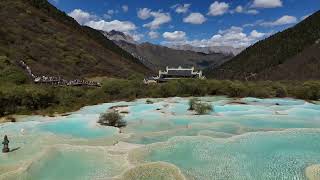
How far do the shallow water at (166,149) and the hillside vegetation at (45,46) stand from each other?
63716 mm

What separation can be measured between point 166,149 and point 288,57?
490ft

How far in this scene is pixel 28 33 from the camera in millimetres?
117750

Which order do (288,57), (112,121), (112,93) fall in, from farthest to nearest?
(288,57), (112,93), (112,121)

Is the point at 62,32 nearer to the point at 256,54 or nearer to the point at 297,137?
the point at 256,54

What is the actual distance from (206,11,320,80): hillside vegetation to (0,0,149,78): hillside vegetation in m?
59.5

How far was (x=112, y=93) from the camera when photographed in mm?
69438

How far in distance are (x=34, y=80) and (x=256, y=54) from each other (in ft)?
465

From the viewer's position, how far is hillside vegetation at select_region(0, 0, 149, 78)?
331 feet

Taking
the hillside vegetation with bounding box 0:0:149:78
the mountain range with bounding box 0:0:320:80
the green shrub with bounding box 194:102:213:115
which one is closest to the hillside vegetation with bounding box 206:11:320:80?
the mountain range with bounding box 0:0:320:80

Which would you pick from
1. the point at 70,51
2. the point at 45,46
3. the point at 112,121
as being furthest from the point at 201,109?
the point at 70,51

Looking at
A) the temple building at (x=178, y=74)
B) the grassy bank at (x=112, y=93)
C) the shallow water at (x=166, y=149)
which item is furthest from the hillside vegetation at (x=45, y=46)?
the shallow water at (x=166, y=149)

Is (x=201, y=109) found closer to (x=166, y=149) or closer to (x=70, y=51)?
(x=166, y=149)

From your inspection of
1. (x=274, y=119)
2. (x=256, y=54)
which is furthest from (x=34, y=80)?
(x=256, y=54)

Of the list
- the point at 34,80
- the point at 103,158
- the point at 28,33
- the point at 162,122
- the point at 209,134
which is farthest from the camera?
the point at 28,33
